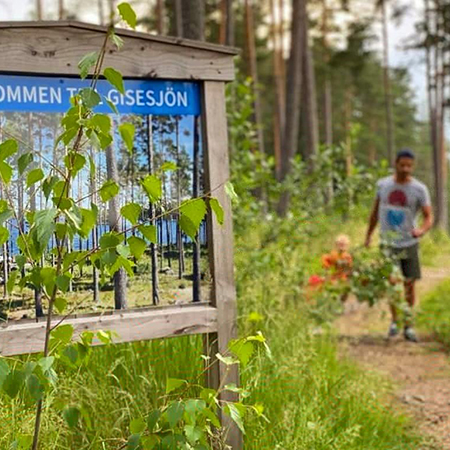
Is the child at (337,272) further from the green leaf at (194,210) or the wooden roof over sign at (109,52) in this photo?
the green leaf at (194,210)

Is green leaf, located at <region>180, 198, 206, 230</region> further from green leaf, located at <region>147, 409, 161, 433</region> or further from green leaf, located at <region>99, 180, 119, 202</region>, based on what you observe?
green leaf, located at <region>147, 409, 161, 433</region>

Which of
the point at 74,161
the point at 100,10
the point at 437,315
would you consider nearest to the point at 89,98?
the point at 74,161

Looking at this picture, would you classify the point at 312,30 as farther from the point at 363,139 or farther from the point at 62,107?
the point at 62,107

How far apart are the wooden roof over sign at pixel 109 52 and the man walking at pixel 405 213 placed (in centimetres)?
409

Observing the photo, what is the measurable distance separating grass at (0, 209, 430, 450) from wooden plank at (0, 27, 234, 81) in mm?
1289

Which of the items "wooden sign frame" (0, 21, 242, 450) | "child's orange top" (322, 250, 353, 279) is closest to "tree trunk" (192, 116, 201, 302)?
"wooden sign frame" (0, 21, 242, 450)

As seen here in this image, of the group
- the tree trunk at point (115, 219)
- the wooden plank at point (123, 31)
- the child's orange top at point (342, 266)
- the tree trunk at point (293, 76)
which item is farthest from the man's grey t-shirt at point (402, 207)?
the tree trunk at point (293, 76)

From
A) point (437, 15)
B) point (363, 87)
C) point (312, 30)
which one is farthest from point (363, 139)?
point (437, 15)

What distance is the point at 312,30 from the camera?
29.6 m

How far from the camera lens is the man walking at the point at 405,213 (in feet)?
24.0

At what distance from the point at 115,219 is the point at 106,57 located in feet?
2.46

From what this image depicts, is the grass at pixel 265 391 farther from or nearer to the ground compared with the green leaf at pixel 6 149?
nearer to the ground

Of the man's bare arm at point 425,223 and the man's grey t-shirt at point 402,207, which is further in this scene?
the man's grey t-shirt at point 402,207

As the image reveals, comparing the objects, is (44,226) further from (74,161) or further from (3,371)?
(3,371)
